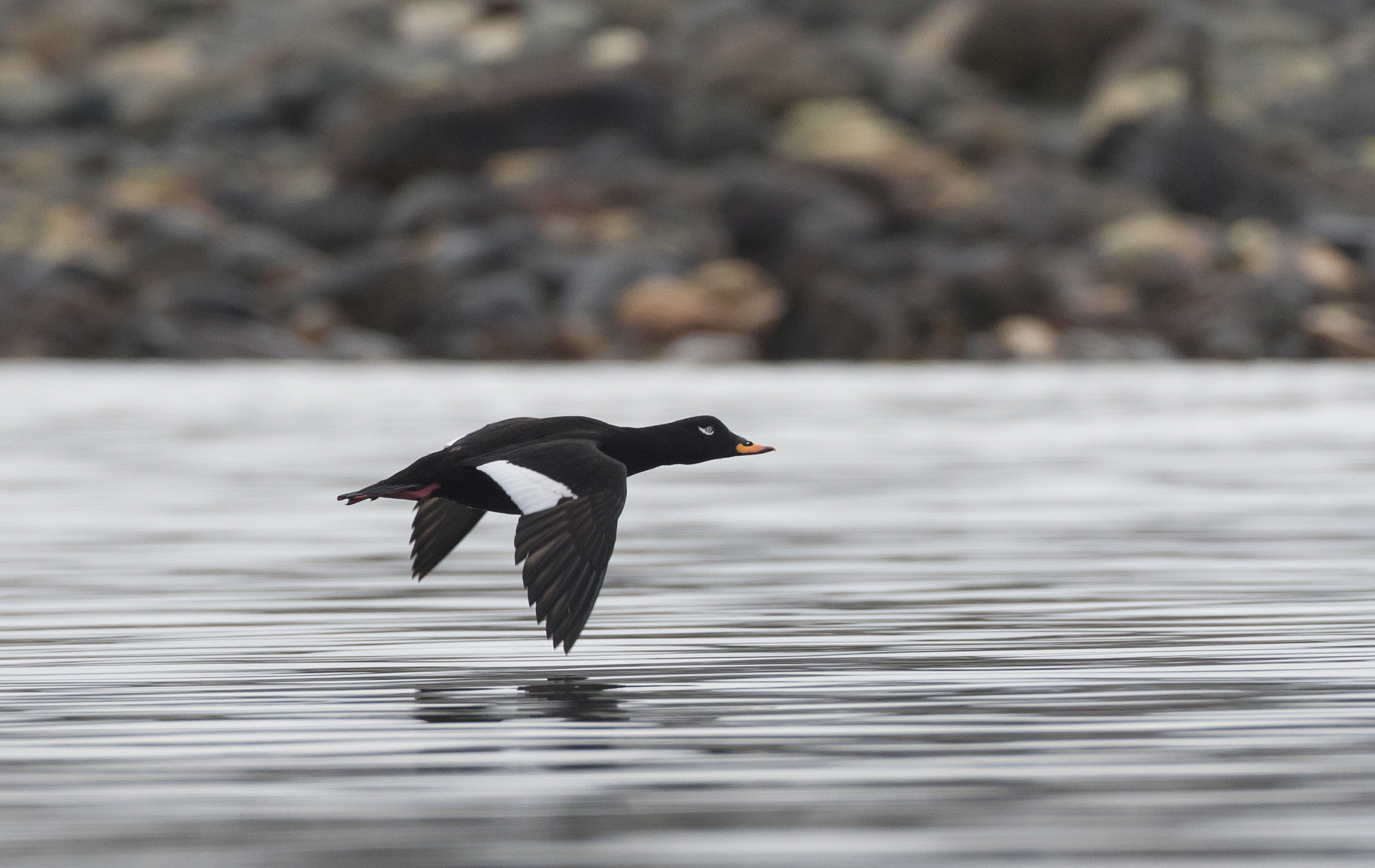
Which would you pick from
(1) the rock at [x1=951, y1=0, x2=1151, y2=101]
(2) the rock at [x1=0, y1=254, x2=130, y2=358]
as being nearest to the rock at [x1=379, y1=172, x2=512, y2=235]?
(2) the rock at [x1=0, y1=254, x2=130, y2=358]

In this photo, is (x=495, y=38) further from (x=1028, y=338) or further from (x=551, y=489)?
(x=551, y=489)

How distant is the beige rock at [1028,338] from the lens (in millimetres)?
49562

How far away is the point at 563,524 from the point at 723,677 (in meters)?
0.83

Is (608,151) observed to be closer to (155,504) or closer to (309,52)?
(309,52)

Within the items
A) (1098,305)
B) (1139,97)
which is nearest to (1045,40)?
(1139,97)

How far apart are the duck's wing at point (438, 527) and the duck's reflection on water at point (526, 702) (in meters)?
2.02

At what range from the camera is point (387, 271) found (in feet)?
177

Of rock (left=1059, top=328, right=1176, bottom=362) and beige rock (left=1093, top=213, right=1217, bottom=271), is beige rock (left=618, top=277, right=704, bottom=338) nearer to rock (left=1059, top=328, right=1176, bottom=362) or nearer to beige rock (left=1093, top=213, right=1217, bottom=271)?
rock (left=1059, top=328, right=1176, bottom=362)

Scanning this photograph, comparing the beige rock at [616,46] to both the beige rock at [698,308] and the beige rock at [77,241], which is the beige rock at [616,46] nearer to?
the beige rock at [77,241]

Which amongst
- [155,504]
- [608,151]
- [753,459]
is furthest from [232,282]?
[155,504]

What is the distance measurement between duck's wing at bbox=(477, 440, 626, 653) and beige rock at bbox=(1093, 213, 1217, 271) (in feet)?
153

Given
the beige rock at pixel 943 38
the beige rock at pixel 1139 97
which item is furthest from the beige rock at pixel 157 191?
the beige rock at pixel 1139 97

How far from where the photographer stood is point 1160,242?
56500 mm

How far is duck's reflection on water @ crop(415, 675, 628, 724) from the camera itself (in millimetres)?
8133
